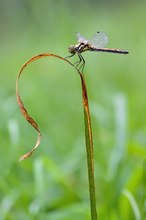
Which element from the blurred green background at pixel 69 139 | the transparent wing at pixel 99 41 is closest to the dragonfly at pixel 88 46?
the transparent wing at pixel 99 41

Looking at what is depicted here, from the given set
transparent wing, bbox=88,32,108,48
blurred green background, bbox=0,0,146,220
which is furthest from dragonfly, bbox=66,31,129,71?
blurred green background, bbox=0,0,146,220

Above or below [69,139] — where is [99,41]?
below

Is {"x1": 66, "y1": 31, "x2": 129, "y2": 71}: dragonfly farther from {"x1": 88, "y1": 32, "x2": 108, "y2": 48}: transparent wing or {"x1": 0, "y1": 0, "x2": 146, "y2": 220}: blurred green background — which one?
{"x1": 0, "y1": 0, "x2": 146, "y2": 220}: blurred green background

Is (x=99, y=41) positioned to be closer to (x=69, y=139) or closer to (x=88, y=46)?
(x=88, y=46)

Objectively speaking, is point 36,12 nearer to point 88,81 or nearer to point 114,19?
point 88,81

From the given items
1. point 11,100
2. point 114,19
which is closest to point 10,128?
point 11,100

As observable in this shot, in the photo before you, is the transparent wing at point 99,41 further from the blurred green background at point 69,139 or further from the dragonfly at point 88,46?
the blurred green background at point 69,139

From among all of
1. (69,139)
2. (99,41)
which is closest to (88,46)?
(99,41)
